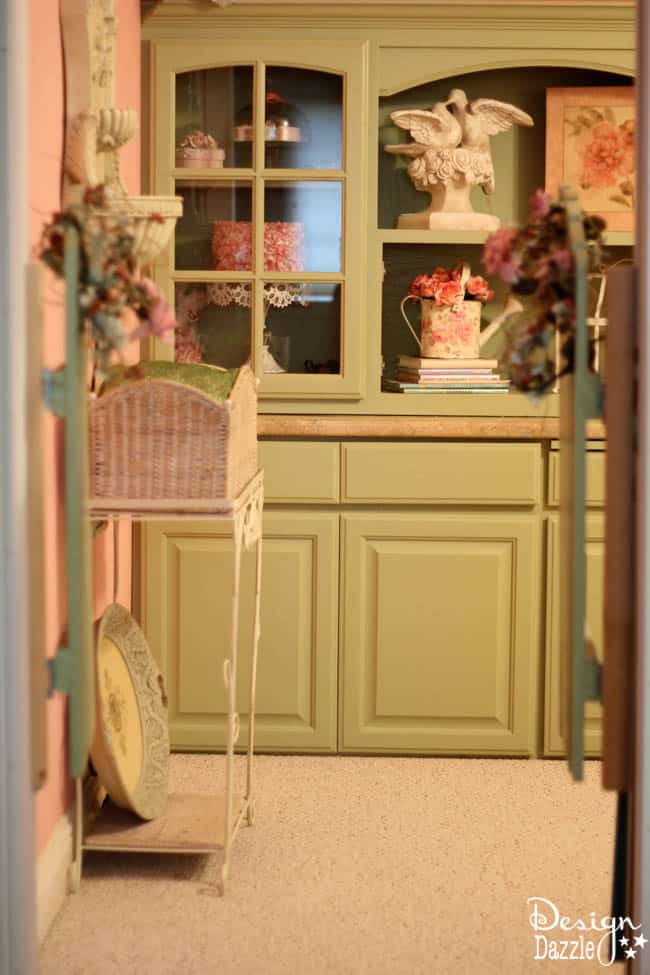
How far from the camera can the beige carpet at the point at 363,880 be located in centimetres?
281

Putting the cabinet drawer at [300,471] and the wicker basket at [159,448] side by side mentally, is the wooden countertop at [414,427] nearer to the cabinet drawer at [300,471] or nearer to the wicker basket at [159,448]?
the cabinet drawer at [300,471]

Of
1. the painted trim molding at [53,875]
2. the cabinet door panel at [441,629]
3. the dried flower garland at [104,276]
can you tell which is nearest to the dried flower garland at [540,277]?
the dried flower garland at [104,276]

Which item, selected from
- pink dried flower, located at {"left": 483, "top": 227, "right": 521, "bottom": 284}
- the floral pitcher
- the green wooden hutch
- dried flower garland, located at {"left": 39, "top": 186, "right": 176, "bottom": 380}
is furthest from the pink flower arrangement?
dried flower garland, located at {"left": 39, "top": 186, "right": 176, "bottom": 380}

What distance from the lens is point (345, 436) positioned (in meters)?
3.96

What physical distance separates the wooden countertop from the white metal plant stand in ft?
1.55

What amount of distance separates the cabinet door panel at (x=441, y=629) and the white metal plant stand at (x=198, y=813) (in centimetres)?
58

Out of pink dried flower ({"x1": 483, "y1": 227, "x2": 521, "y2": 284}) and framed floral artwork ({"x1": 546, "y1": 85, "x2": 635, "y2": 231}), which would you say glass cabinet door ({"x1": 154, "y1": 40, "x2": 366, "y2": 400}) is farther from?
pink dried flower ({"x1": 483, "y1": 227, "x2": 521, "y2": 284})

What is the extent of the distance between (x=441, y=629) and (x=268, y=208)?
1.27m

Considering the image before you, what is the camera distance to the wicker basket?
2955 mm

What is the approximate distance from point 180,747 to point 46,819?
1.07 m

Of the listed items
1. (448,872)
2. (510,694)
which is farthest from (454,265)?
(448,872)

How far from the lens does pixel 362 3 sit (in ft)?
12.8

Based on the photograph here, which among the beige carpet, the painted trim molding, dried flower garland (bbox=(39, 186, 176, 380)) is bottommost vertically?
the beige carpet

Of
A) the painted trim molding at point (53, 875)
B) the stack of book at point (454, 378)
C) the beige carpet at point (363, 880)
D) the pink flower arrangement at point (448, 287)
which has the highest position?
the pink flower arrangement at point (448, 287)
